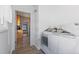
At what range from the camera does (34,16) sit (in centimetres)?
384

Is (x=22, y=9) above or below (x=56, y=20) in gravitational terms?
above
